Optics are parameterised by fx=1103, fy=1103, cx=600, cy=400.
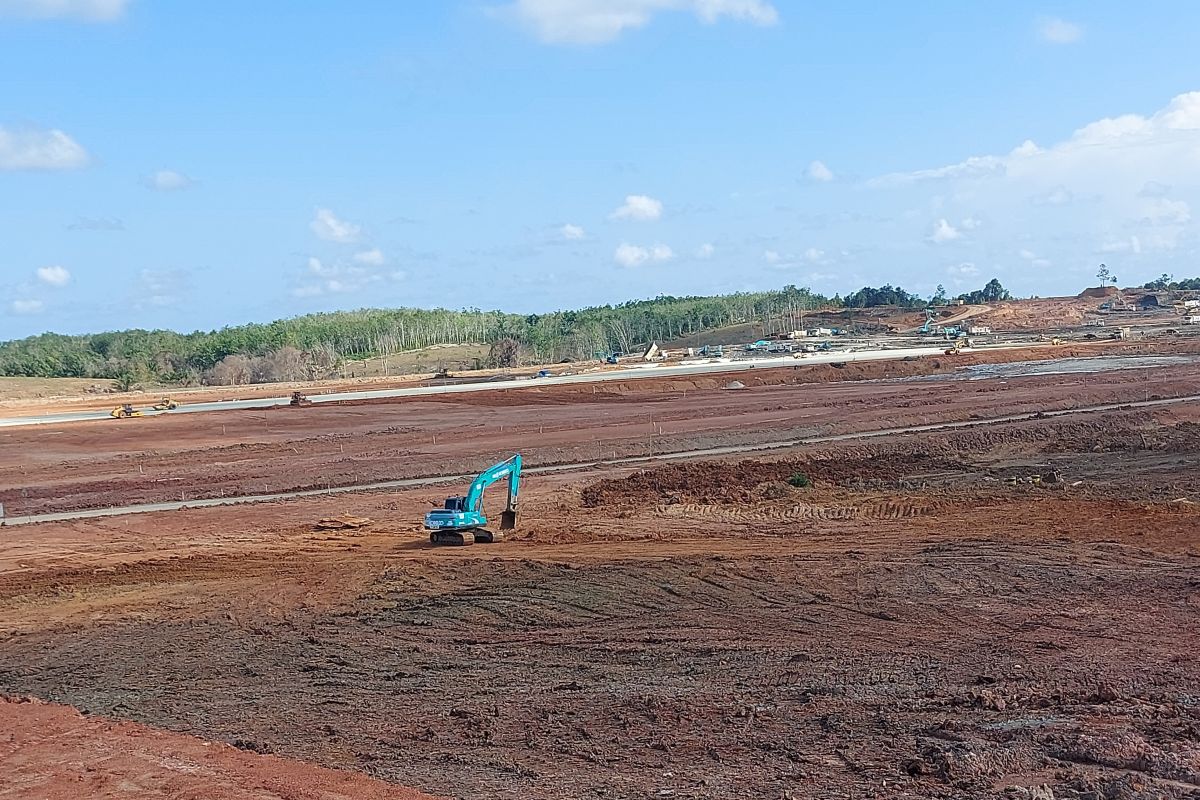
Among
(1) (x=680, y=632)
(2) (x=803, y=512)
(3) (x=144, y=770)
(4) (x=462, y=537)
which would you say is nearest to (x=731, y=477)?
(2) (x=803, y=512)

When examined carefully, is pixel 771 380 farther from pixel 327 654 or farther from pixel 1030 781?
pixel 1030 781

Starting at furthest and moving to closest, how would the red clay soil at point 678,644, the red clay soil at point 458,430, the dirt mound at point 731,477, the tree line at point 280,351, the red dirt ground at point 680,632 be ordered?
1. the tree line at point 280,351
2. the red clay soil at point 458,430
3. the dirt mound at point 731,477
4. the red dirt ground at point 680,632
5. the red clay soil at point 678,644

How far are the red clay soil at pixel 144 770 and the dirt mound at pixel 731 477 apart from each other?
64.5 ft

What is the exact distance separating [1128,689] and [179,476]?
36974 mm

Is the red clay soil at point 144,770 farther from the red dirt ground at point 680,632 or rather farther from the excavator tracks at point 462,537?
the excavator tracks at point 462,537

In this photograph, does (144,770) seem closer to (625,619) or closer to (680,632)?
(680,632)

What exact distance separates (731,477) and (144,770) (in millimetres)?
25187

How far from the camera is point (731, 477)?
34938mm

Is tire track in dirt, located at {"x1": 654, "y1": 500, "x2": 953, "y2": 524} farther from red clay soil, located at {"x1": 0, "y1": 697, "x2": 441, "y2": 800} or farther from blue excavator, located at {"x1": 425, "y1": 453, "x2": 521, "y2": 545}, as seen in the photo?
red clay soil, located at {"x1": 0, "y1": 697, "x2": 441, "y2": 800}

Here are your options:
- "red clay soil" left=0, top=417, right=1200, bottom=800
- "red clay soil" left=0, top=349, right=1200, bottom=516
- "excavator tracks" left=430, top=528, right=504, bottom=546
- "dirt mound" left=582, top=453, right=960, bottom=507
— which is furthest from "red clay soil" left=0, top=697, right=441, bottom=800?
"red clay soil" left=0, top=349, right=1200, bottom=516

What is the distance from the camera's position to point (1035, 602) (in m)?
17.5

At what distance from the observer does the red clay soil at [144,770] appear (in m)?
10.6

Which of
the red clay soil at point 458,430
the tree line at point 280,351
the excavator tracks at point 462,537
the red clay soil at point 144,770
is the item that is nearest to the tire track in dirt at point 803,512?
the excavator tracks at point 462,537

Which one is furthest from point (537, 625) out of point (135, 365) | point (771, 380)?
point (135, 365)
